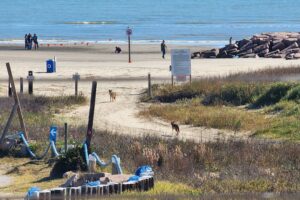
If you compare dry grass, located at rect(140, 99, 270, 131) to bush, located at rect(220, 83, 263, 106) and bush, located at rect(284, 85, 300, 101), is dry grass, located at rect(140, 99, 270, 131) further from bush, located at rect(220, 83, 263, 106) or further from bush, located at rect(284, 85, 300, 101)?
bush, located at rect(284, 85, 300, 101)

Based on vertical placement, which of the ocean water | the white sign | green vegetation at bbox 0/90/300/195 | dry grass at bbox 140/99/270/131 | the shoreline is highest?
the ocean water

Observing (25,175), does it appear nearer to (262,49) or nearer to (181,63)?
(181,63)

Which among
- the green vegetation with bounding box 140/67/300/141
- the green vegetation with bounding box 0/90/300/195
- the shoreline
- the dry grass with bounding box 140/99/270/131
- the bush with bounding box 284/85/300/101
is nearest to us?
the green vegetation with bounding box 0/90/300/195

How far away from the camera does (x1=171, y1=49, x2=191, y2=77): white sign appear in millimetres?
31891

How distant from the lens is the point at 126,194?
1267 centimetres

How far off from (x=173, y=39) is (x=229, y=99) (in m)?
45.5

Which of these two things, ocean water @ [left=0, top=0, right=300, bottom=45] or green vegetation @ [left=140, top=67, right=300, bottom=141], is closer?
green vegetation @ [left=140, top=67, right=300, bottom=141]

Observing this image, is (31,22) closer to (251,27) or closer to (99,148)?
(251,27)

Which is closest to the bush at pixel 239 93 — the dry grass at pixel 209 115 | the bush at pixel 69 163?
the dry grass at pixel 209 115

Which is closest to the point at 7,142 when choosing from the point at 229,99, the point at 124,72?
the point at 229,99

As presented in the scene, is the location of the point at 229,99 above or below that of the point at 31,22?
below

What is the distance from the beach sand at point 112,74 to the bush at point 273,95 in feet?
12.4

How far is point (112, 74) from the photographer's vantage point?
131 ft

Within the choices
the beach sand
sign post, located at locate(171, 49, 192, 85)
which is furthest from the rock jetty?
sign post, located at locate(171, 49, 192, 85)
